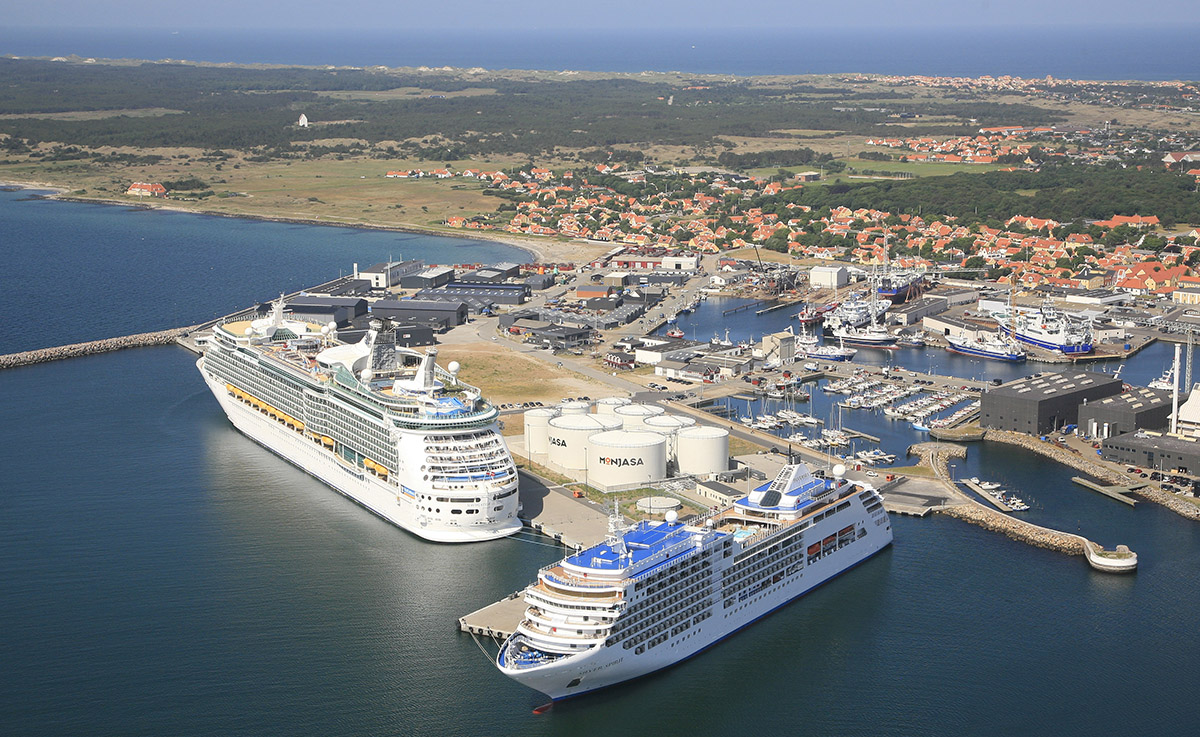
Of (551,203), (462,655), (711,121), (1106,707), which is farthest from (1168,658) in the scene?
(711,121)

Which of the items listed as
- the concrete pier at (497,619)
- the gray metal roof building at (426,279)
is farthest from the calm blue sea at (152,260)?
the concrete pier at (497,619)

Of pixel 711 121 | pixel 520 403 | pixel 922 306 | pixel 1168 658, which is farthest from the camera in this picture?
pixel 711 121

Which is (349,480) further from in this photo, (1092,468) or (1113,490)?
(1092,468)

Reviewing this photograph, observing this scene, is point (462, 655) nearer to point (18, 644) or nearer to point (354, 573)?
point (354, 573)

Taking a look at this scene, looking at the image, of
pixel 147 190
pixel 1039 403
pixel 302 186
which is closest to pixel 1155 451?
pixel 1039 403

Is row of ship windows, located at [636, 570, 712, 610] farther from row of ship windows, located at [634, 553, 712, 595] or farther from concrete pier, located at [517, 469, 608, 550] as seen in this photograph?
concrete pier, located at [517, 469, 608, 550]

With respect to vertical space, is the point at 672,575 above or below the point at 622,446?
below

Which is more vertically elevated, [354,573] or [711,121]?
[711,121]
